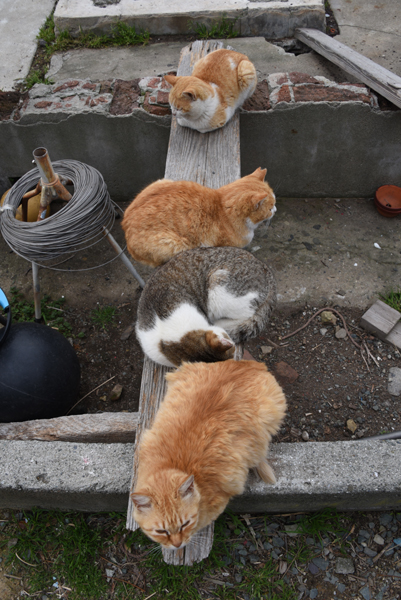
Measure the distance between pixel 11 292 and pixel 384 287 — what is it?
3.78m

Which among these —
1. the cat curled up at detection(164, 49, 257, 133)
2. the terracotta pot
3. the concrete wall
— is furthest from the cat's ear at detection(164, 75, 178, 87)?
the terracotta pot

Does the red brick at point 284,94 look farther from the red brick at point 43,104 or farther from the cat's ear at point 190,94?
the red brick at point 43,104

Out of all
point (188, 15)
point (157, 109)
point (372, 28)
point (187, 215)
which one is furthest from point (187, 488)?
point (372, 28)

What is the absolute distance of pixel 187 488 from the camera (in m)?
1.41

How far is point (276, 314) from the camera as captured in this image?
3502mm

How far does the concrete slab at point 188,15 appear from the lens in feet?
14.9

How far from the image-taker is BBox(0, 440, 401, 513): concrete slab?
189cm

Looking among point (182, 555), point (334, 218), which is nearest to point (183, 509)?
point (182, 555)

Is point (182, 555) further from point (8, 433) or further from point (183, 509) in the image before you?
point (8, 433)

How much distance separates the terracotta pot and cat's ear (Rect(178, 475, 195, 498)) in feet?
12.2

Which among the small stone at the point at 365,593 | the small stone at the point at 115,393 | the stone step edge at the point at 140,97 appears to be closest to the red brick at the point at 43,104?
the stone step edge at the point at 140,97

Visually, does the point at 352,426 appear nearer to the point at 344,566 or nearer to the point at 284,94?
the point at 344,566

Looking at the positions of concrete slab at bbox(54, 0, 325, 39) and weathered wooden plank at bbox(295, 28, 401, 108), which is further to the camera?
concrete slab at bbox(54, 0, 325, 39)

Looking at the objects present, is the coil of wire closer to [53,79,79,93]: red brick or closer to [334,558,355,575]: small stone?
[53,79,79,93]: red brick
